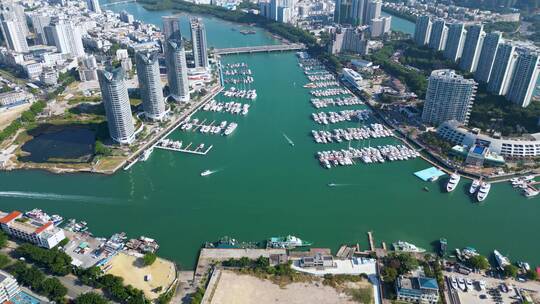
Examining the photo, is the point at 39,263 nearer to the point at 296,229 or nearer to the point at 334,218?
the point at 296,229

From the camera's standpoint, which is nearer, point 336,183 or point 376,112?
point 336,183

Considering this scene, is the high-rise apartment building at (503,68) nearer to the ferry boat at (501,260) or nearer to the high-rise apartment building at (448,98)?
the high-rise apartment building at (448,98)

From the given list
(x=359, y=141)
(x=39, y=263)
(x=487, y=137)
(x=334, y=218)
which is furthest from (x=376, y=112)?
(x=39, y=263)

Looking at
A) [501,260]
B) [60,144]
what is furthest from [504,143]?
[60,144]

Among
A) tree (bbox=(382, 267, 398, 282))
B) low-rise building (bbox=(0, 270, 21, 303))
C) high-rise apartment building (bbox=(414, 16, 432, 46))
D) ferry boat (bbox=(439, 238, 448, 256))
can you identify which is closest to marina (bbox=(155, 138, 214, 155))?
low-rise building (bbox=(0, 270, 21, 303))

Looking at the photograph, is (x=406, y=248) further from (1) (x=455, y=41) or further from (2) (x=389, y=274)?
(1) (x=455, y=41)

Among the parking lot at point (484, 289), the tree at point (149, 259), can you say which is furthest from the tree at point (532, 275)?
the tree at point (149, 259)
